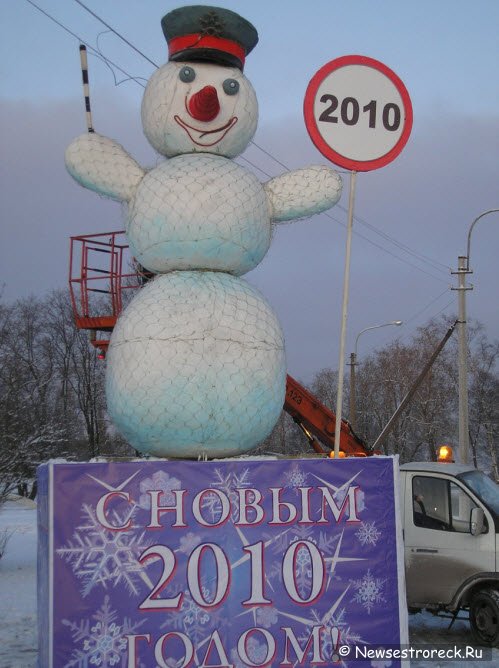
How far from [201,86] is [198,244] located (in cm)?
110

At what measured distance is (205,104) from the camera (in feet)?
17.5

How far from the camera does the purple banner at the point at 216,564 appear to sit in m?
4.64

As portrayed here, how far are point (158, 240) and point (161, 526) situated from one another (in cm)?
183

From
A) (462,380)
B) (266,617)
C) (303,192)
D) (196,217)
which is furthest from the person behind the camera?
(462,380)

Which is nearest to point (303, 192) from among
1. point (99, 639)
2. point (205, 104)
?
point (205, 104)

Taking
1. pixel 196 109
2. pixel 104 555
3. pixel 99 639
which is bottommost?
pixel 99 639

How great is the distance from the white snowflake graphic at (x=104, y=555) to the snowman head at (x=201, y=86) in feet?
8.54

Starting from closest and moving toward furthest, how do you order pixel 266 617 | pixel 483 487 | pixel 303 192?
pixel 266 617 → pixel 303 192 → pixel 483 487

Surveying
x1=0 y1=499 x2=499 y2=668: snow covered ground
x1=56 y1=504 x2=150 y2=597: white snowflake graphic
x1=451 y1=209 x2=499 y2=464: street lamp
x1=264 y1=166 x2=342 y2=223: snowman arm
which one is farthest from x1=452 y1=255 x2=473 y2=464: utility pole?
x1=56 y1=504 x2=150 y2=597: white snowflake graphic

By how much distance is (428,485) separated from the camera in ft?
24.3

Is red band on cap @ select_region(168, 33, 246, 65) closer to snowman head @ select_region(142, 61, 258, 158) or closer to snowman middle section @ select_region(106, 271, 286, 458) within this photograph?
snowman head @ select_region(142, 61, 258, 158)

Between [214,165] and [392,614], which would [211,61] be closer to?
[214,165]

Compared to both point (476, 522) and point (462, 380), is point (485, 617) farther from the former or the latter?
point (462, 380)

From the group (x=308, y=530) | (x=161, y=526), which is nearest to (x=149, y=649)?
(x=161, y=526)
